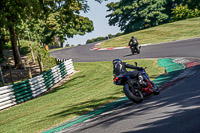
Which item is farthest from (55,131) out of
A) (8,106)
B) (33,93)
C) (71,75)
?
(71,75)

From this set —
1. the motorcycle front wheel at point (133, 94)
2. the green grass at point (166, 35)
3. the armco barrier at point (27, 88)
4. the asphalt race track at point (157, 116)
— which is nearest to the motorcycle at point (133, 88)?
the motorcycle front wheel at point (133, 94)

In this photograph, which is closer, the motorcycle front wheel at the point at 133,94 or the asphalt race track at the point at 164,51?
the motorcycle front wheel at the point at 133,94

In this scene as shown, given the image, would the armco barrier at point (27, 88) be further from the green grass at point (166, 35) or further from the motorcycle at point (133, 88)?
the green grass at point (166, 35)

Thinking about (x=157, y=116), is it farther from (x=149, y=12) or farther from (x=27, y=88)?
(x=149, y=12)

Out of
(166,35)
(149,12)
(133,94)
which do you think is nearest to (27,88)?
(133,94)

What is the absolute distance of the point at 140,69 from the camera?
827 centimetres

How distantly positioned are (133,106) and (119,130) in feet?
6.80

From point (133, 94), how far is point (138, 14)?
58.2 m

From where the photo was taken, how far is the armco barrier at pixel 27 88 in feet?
46.2

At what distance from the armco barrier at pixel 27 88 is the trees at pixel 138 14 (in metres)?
47.1

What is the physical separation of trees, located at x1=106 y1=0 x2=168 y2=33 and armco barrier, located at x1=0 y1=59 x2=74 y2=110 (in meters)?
47.1

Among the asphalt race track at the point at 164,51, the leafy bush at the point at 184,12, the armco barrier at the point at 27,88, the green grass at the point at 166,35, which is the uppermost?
the leafy bush at the point at 184,12

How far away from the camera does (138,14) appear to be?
63.6 meters

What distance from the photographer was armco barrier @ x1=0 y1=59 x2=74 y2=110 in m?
14.1
